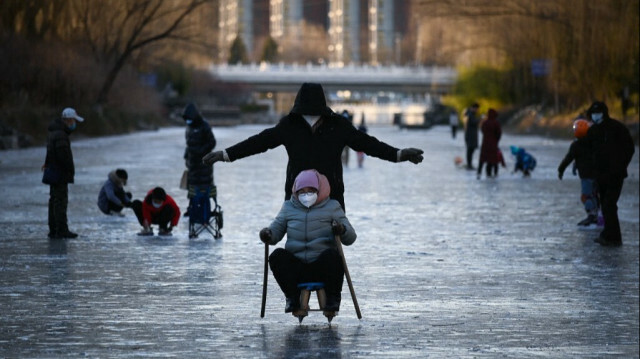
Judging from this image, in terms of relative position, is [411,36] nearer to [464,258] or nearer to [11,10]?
[11,10]

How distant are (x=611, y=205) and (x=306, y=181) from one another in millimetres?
8100

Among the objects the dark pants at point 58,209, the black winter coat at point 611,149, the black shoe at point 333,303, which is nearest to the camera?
the black shoe at point 333,303

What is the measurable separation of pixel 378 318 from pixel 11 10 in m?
46.9

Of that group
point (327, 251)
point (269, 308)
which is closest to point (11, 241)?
point (269, 308)

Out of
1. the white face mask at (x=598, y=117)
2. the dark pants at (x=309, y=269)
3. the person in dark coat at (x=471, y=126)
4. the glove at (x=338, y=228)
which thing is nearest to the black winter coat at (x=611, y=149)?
the white face mask at (x=598, y=117)

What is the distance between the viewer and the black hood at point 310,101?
975 centimetres

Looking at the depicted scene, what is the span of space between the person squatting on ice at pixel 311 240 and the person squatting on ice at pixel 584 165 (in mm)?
8594

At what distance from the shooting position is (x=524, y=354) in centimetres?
914

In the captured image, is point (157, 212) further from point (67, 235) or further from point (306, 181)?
point (306, 181)

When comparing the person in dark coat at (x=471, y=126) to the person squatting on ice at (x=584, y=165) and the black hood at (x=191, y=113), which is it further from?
the black hood at (x=191, y=113)

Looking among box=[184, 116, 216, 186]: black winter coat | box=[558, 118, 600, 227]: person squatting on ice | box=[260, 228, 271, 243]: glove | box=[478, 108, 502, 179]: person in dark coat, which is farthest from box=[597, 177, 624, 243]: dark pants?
box=[478, 108, 502, 179]: person in dark coat

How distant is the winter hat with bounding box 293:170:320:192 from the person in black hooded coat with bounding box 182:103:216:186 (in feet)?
25.8

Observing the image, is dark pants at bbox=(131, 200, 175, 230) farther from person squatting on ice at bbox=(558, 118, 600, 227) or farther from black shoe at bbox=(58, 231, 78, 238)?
person squatting on ice at bbox=(558, 118, 600, 227)

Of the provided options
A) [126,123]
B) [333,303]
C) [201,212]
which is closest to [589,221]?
[201,212]
